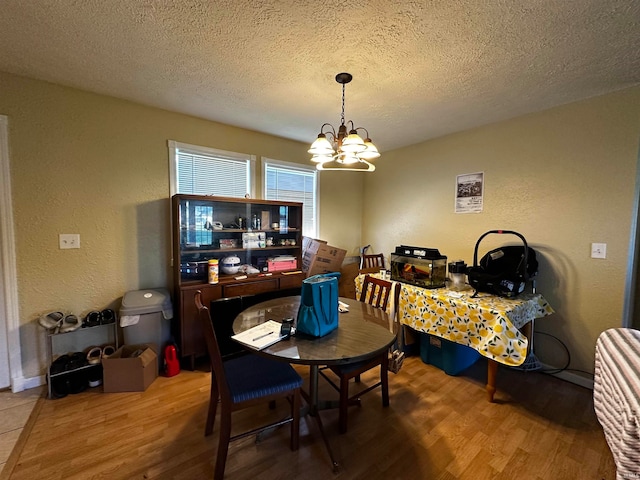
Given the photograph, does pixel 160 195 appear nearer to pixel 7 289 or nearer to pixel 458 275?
pixel 7 289

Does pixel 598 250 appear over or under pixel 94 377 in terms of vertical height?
over

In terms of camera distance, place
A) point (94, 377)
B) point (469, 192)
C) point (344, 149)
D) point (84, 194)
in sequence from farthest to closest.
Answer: point (469, 192) → point (84, 194) → point (94, 377) → point (344, 149)

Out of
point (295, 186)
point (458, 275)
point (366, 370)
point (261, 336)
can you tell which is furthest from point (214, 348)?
point (295, 186)

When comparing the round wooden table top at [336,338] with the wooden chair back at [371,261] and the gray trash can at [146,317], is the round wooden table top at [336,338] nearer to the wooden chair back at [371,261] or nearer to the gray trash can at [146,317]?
the gray trash can at [146,317]

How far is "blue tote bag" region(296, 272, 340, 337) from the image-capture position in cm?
153

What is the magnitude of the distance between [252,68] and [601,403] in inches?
108

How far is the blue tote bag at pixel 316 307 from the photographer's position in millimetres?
Result: 1533

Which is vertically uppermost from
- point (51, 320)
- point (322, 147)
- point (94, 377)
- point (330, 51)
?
point (330, 51)

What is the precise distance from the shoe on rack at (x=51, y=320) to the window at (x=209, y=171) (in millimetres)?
1367

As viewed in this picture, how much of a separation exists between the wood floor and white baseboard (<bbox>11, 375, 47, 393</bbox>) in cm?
28

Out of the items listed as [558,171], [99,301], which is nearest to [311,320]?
[99,301]

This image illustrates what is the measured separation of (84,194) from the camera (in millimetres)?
2307

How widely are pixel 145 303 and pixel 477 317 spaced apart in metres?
2.77

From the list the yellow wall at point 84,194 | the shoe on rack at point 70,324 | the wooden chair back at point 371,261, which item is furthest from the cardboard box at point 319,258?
the shoe on rack at point 70,324
